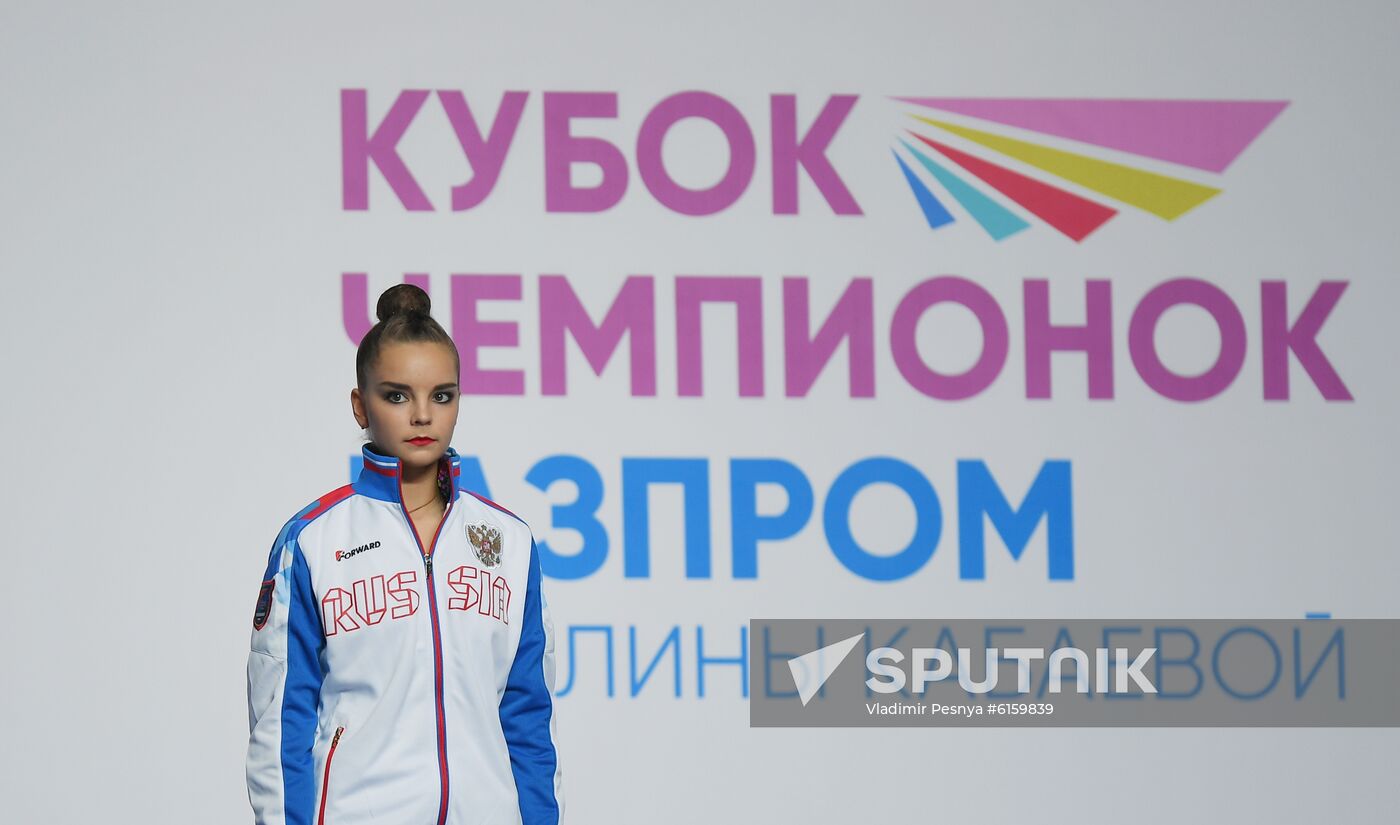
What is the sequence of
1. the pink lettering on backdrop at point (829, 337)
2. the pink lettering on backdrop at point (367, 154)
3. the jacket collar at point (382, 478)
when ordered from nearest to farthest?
the jacket collar at point (382, 478), the pink lettering on backdrop at point (367, 154), the pink lettering on backdrop at point (829, 337)

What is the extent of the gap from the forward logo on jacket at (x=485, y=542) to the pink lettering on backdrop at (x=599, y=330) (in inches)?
58.9

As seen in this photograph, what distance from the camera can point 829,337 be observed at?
3465 millimetres

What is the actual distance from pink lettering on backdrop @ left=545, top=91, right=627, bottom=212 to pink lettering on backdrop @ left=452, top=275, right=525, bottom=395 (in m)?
0.20

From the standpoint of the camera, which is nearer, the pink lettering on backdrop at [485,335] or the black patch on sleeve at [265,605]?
the black patch on sleeve at [265,605]

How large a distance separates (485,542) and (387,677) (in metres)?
0.19

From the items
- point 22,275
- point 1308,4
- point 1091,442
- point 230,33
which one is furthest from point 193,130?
point 1308,4

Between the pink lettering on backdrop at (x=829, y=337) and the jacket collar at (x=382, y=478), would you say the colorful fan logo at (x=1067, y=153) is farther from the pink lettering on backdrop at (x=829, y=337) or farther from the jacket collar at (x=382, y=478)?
the jacket collar at (x=382, y=478)

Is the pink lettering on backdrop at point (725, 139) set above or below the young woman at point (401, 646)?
above

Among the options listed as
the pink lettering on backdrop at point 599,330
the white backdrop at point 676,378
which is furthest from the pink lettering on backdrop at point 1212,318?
the pink lettering on backdrop at point 599,330

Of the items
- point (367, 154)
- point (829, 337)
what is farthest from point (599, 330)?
point (367, 154)

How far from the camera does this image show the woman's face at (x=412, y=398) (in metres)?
1.81

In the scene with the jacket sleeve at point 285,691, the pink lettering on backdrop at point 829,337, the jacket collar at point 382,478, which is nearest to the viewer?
the jacket sleeve at point 285,691

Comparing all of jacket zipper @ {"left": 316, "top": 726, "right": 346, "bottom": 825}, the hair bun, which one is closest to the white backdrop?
the hair bun

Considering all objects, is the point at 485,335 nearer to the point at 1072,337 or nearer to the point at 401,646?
the point at 1072,337
